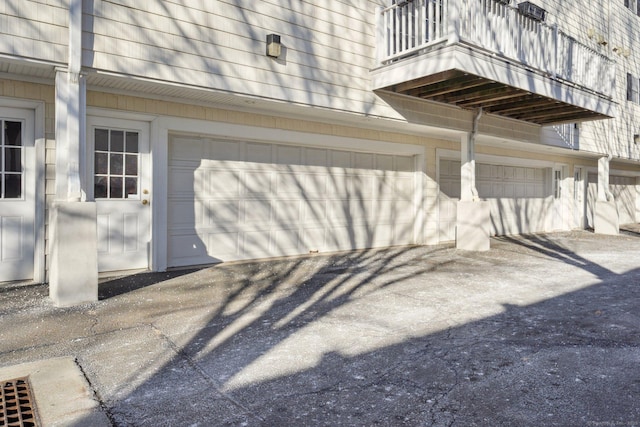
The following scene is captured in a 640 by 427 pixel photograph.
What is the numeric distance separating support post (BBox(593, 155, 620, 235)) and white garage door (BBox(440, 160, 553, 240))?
128 cm

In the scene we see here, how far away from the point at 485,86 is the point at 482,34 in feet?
2.81

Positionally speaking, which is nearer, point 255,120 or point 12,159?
point 12,159

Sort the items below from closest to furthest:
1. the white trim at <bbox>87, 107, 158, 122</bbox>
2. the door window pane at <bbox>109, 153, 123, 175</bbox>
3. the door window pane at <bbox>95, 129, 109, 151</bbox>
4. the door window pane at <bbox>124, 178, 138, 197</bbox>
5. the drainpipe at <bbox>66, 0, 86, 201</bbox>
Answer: the drainpipe at <bbox>66, 0, 86, 201</bbox> < the white trim at <bbox>87, 107, 158, 122</bbox> < the door window pane at <bbox>95, 129, 109, 151</bbox> < the door window pane at <bbox>109, 153, 123, 175</bbox> < the door window pane at <bbox>124, 178, 138, 197</bbox>

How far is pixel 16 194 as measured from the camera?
535cm

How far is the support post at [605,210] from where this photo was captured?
12617 millimetres

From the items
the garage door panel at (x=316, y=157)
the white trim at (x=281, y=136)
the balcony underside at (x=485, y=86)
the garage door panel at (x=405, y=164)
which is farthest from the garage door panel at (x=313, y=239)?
the balcony underside at (x=485, y=86)

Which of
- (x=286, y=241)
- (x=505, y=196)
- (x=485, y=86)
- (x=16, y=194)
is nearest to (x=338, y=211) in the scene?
(x=286, y=241)

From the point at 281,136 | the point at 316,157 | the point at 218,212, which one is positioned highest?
the point at 281,136

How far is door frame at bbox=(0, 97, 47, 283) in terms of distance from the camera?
5.36m

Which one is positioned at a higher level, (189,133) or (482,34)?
(482,34)

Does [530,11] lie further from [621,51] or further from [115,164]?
[621,51]

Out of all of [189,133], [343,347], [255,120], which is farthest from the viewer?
[255,120]

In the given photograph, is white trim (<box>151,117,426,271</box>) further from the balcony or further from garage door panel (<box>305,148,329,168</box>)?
the balcony

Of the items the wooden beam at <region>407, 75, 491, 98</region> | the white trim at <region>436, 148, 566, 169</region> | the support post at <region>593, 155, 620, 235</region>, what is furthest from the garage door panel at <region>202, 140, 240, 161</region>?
the support post at <region>593, 155, 620, 235</region>
